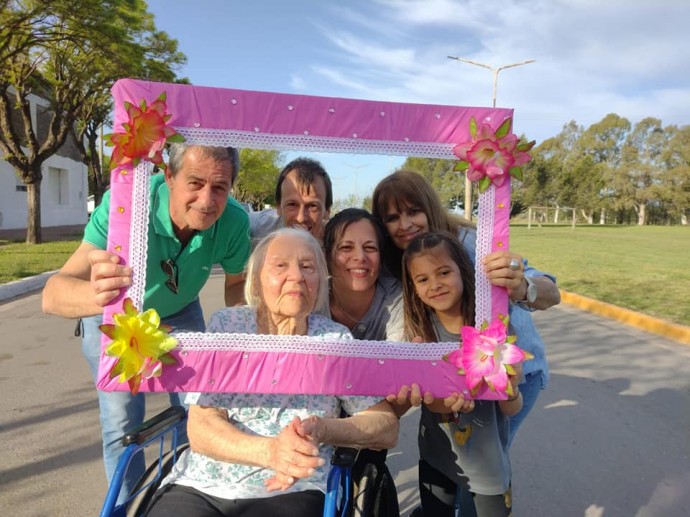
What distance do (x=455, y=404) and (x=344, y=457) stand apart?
0.40 meters

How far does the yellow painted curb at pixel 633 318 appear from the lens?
620 cm

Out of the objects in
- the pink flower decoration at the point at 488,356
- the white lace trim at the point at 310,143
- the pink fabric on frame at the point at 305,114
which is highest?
the pink fabric on frame at the point at 305,114

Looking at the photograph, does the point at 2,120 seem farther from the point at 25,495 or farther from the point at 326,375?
the point at 326,375

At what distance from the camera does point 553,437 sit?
3.62 metres

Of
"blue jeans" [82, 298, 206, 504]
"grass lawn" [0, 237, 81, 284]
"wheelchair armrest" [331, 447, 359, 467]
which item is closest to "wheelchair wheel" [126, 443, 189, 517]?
"blue jeans" [82, 298, 206, 504]

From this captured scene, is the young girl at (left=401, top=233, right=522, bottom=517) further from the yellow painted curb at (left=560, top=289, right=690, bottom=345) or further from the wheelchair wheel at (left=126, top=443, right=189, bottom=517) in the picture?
the yellow painted curb at (left=560, top=289, right=690, bottom=345)

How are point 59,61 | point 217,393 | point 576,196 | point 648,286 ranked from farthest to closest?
point 576,196 → point 59,61 → point 648,286 → point 217,393

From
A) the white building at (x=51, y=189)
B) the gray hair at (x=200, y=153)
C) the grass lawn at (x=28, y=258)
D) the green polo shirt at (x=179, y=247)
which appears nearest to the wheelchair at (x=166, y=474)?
the green polo shirt at (x=179, y=247)

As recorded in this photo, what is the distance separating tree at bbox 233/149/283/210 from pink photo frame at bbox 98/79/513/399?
0.22 meters

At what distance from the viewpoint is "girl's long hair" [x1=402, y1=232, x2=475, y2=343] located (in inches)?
72.6

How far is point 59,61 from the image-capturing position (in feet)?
43.7

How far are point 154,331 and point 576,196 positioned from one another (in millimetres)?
42379

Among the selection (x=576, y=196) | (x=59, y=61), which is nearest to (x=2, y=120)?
(x=59, y=61)

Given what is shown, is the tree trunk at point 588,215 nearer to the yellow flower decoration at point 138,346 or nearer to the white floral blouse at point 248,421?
the white floral blouse at point 248,421
